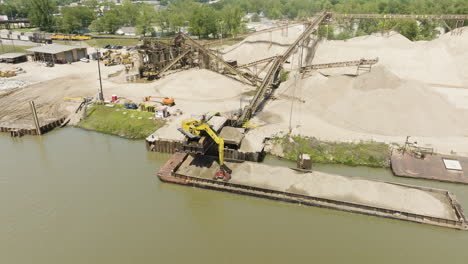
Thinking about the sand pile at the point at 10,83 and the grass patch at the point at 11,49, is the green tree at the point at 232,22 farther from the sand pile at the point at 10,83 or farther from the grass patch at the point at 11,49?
the sand pile at the point at 10,83

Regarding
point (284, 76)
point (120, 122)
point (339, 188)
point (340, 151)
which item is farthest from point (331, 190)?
point (284, 76)

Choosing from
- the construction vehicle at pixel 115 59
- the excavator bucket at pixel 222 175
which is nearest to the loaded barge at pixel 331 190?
the excavator bucket at pixel 222 175

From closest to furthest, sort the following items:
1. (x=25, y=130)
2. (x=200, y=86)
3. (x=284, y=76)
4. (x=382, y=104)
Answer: (x=382, y=104), (x=25, y=130), (x=200, y=86), (x=284, y=76)

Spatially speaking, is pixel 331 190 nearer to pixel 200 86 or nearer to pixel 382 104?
pixel 382 104

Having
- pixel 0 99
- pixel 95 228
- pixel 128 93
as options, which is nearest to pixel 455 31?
pixel 128 93

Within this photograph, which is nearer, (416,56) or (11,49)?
(416,56)

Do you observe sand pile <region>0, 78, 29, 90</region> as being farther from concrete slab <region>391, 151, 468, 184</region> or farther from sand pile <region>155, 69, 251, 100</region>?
concrete slab <region>391, 151, 468, 184</region>

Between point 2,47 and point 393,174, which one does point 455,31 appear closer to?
point 393,174

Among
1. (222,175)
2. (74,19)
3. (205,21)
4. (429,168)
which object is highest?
(74,19)
